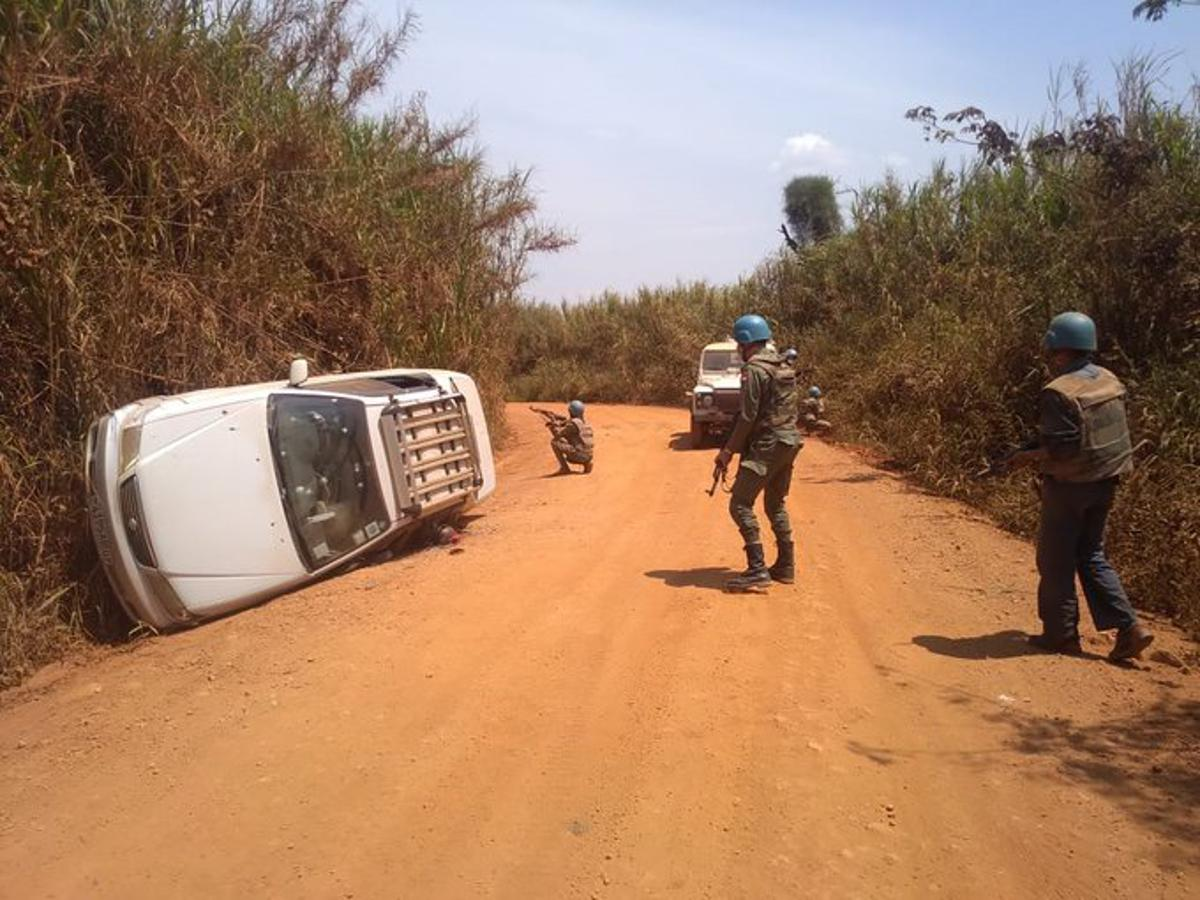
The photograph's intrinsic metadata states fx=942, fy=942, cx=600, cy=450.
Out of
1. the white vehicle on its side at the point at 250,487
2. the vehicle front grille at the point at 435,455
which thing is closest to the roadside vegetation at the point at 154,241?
the white vehicle on its side at the point at 250,487

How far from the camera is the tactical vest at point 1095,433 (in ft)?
15.8

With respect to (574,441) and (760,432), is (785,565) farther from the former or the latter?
(574,441)

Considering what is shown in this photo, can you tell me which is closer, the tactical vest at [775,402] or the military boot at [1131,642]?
the military boot at [1131,642]

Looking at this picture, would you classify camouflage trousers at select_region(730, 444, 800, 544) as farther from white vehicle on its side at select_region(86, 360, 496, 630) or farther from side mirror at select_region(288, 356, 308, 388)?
side mirror at select_region(288, 356, 308, 388)

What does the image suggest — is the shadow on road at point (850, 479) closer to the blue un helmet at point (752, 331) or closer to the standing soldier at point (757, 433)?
the standing soldier at point (757, 433)

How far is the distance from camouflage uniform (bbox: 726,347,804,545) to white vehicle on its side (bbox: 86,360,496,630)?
257cm

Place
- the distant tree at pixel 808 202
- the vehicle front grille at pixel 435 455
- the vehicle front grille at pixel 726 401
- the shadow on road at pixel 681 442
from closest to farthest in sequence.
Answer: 1. the vehicle front grille at pixel 435 455
2. the vehicle front grille at pixel 726 401
3. the shadow on road at pixel 681 442
4. the distant tree at pixel 808 202

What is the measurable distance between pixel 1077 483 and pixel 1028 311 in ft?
20.0

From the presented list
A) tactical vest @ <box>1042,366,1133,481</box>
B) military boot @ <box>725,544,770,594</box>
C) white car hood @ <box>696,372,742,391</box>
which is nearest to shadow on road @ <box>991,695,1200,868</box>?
tactical vest @ <box>1042,366,1133,481</box>

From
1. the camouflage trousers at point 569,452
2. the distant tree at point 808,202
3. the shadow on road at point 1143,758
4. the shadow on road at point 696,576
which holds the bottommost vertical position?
the shadow on road at point 1143,758

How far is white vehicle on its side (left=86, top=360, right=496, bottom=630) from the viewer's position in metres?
5.76

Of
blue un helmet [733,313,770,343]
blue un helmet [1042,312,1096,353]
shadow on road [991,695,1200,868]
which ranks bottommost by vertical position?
shadow on road [991,695,1200,868]

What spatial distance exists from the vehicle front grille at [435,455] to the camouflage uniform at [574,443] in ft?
11.4

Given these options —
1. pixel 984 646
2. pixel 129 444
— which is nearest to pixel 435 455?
pixel 129 444
